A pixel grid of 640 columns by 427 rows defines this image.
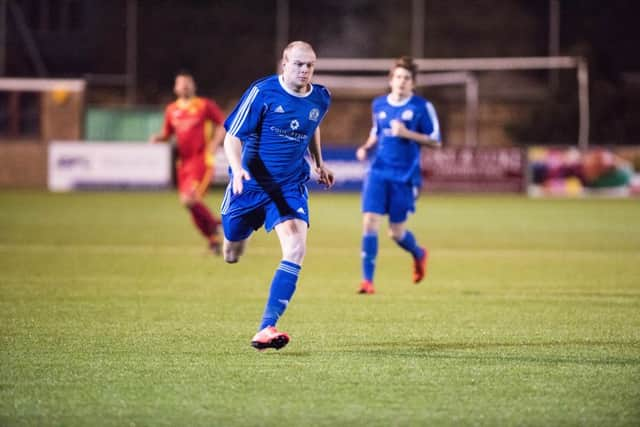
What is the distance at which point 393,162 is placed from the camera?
38.1ft

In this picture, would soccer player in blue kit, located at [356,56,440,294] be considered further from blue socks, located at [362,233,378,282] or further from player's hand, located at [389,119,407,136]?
player's hand, located at [389,119,407,136]

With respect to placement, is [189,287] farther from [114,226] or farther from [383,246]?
[114,226]

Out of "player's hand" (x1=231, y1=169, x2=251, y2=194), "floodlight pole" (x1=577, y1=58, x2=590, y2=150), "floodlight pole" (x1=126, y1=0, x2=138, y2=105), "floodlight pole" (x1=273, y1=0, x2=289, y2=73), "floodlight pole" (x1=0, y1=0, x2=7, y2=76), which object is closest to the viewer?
"player's hand" (x1=231, y1=169, x2=251, y2=194)

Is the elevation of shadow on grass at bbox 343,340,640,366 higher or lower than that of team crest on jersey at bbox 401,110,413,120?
lower

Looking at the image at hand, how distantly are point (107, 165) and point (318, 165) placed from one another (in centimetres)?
2293

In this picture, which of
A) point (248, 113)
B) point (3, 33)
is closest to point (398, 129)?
point (248, 113)

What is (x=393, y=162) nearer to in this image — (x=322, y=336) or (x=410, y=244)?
(x=410, y=244)

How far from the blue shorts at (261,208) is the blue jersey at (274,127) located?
62 mm

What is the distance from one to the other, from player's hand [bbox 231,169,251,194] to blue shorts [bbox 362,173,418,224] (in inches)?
163

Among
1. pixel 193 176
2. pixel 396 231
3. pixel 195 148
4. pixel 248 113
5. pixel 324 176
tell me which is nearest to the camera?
pixel 248 113

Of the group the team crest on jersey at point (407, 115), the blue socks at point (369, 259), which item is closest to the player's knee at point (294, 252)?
the blue socks at point (369, 259)

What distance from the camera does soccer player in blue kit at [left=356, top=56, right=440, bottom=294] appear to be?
1145 cm

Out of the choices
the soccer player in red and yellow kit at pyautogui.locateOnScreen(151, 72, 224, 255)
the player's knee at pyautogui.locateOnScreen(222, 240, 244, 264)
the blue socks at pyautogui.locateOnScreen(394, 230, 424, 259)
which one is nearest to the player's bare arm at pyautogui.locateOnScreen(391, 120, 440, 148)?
the blue socks at pyautogui.locateOnScreen(394, 230, 424, 259)

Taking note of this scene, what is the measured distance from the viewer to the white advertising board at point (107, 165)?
30.2 metres
